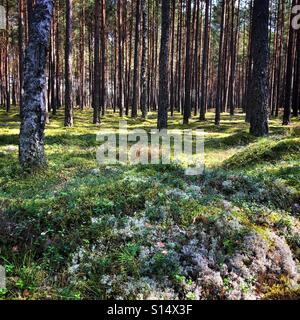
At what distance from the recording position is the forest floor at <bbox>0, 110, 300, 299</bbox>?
16.4 feet

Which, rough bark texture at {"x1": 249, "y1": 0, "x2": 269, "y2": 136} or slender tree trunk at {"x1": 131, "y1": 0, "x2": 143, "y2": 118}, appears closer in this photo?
rough bark texture at {"x1": 249, "y1": 0, "x2": 269, "y2": 136}

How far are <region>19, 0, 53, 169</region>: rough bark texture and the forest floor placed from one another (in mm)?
613

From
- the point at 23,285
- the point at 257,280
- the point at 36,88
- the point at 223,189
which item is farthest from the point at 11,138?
the point at 257,280

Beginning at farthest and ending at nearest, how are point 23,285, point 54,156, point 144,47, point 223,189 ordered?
1. point 144,47
2. point 54,156
3. point 223,189
4. point 23,285

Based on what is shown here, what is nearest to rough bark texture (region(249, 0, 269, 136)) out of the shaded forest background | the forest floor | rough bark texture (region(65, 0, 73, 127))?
the shaded forest background

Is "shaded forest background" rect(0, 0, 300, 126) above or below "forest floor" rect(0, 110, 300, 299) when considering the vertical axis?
above

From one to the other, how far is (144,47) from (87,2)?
13.6 m

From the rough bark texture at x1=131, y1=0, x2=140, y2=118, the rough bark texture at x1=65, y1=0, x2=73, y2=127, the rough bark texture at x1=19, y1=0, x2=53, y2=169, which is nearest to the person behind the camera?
the rough bark texture at x1=19, y1=0, x2=53, y2=169

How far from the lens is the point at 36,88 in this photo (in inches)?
368

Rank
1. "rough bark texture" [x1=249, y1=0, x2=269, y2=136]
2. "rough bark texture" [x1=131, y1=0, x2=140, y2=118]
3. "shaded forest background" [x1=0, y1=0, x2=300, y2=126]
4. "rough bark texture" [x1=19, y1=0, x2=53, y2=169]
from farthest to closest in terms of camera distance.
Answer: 1. "rough bark texture" [x1=131, y1=0, x2=140, y2=118]
2. "shaded forest background" [x1=0, y1=0, x2=300, y2=126]
3. "rough bark texture" [x1=249, y1=0, x2=269, y2=136]
4. "rough bark texture" [x1=19, y1=0, x2=53, y2=169]

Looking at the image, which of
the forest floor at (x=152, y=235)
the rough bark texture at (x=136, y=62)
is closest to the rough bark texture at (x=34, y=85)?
the forest floor at (x=152, y=235)

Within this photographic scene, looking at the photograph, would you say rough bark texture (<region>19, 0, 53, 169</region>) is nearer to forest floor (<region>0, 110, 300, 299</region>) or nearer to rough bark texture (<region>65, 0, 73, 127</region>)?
forest floor (<region>0, 110, 300, 299</region>)

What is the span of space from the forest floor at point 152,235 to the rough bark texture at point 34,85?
2.01ft

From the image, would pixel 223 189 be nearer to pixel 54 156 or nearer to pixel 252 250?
pixel 252 250
